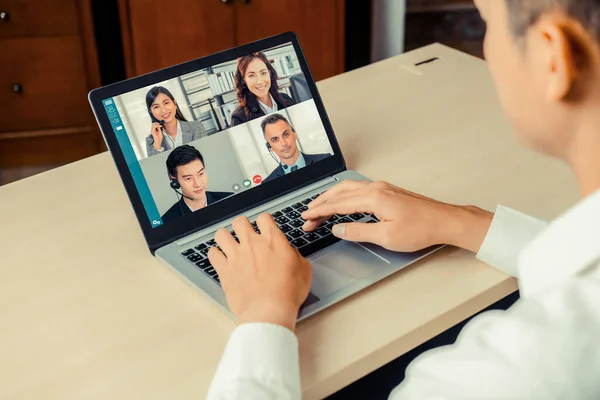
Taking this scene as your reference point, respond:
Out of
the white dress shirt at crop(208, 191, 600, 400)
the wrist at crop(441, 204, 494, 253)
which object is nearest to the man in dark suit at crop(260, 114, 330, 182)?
the wrist at crop(441, 204, 494, 253)

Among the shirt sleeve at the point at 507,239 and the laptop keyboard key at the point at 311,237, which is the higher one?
the laptop keyboard key at the point at 311,237

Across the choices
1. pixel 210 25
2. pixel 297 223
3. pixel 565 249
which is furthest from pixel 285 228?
pixel 210 25

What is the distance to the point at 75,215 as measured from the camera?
1.06 metres

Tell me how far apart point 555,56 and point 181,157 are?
1.80ft

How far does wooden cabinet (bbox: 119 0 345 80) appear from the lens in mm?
2391

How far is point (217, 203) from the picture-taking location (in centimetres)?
101

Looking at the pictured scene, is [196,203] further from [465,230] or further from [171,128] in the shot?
[465,230]

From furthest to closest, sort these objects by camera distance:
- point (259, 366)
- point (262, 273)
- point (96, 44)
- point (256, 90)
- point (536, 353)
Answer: point (96, 44) → point (256, 90) → point (262, 273) → point (259, 366) → point (536, 353)

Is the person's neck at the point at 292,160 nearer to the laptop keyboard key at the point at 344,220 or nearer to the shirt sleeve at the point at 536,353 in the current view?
the laptop keyboard key at the point at 344,220

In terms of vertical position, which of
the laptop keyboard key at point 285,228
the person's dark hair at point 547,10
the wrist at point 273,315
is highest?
the person's dark hair at point 547,10

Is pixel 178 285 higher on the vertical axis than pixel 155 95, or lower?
lower

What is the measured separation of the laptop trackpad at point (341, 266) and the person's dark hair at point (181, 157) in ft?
0.72

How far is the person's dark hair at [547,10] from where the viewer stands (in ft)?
1.85

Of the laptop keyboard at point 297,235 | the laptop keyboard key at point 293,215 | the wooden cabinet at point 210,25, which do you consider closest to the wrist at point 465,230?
the laptop keyboard at point 297,235
